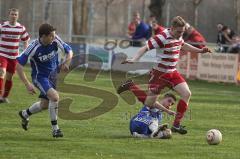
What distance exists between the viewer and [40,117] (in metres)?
17.8

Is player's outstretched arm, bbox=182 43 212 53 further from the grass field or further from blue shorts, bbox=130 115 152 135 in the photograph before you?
blue shorts, bbox=130 115 152 135

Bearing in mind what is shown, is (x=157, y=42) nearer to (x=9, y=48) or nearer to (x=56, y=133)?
(x=56, y=133)

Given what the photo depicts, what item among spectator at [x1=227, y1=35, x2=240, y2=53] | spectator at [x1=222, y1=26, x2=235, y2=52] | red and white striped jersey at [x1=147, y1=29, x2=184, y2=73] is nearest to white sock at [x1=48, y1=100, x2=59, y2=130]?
red and white striped jersey at [x1=147, y1=29, x2=184, y2=73]

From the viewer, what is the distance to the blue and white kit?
14.5 metres

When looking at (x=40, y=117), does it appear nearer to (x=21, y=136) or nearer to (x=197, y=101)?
(x=21, y=136)

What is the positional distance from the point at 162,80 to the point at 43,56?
243 cm

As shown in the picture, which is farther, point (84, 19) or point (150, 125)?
point (84, 19)

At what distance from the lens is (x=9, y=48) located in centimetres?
2077

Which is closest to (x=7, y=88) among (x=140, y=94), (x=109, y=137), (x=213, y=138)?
(x=140, y=94)

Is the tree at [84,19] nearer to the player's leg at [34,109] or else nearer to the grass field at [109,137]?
the grass field at [109,137]

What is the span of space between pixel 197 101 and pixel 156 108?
27.9 feet

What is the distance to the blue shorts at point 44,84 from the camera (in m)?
14.5

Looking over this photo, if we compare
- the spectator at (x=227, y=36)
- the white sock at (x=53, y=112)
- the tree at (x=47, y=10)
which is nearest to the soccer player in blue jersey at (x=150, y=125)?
the white sock at (x=53, y=112)

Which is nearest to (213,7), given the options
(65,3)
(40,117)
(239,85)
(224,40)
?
(65,3)
